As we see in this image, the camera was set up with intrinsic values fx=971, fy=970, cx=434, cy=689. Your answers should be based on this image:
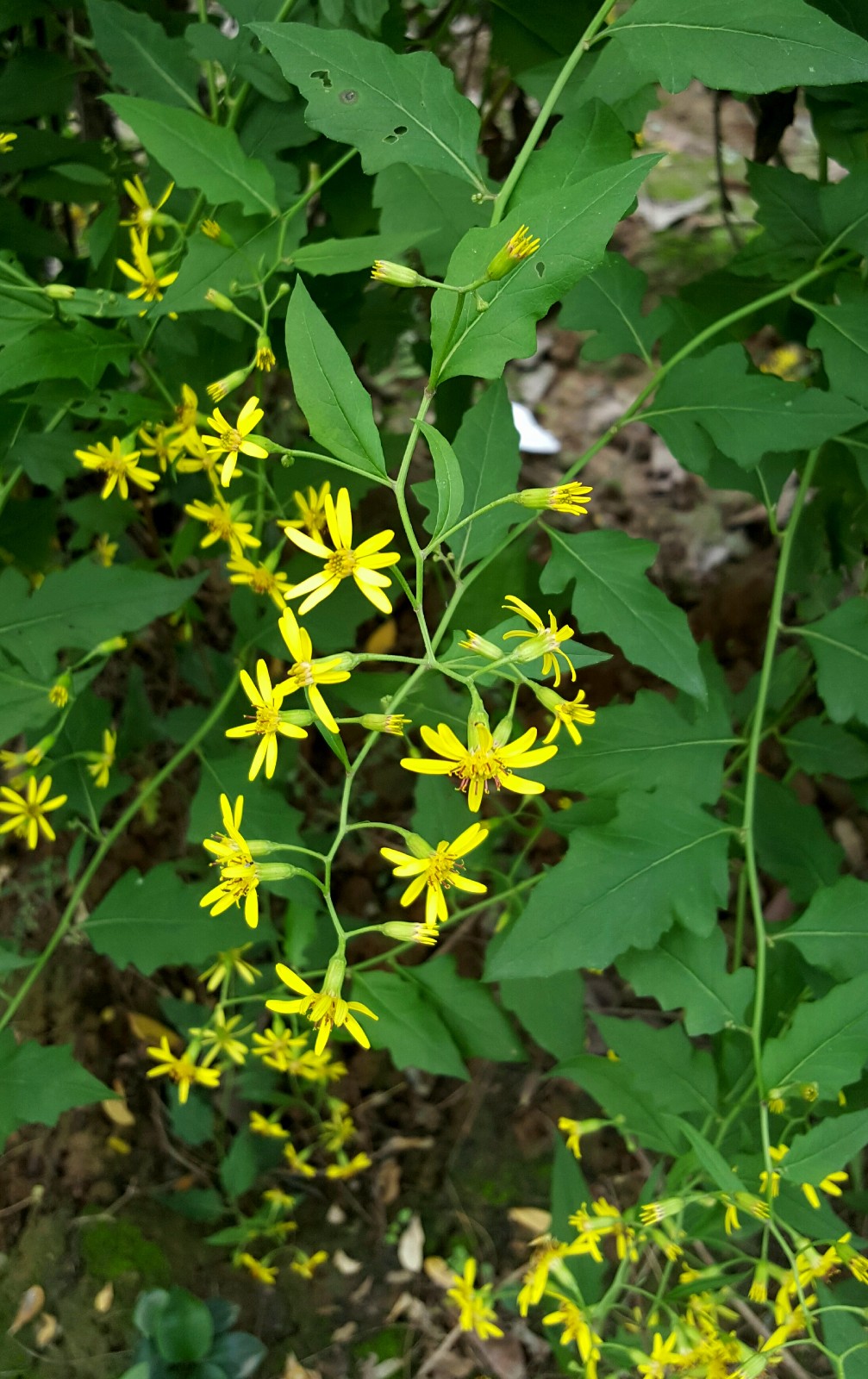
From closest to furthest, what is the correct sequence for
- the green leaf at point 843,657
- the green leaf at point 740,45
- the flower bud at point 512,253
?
1. the flower bud at point 512,253
2. the green leaf at point 740,45
3. the green leaf at point 843,657

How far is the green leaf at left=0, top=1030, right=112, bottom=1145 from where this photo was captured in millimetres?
1475

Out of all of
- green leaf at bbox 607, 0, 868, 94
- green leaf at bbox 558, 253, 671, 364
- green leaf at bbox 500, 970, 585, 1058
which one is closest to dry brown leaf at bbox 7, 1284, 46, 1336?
green leaf at bbox 500, 970, 585, 1058

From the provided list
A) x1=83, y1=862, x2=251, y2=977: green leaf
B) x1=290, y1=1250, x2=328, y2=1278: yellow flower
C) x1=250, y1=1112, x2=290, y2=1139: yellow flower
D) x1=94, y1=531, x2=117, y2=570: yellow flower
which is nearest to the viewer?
x1=83, y1=862, x2=251, y2=977: green leaf

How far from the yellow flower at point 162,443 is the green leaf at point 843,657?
1.00 meters

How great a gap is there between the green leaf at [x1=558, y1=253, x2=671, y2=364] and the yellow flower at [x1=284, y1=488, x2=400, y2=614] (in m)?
0.73

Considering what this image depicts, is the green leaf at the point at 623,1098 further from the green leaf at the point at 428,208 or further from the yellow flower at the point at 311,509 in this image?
the green leaf at the point at 428,208

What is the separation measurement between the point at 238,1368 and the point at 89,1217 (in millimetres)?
459

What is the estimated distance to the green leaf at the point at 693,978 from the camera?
4.57 ft

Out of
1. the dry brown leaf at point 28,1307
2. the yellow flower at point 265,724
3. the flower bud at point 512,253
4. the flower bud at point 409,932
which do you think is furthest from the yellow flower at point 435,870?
the dry brown leaf at point 28,1307

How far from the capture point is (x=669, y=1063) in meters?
1.50

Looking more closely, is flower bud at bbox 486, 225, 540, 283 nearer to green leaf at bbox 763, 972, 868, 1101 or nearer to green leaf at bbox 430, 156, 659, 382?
green leaf at bbox 430, 156, 659, 382

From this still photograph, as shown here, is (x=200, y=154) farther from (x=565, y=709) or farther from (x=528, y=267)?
(x=565, y=709)

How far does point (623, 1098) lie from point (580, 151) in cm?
137

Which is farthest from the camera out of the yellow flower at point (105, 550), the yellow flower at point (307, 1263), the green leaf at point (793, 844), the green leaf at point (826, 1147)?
the yellow flower at point (307, 1263)
